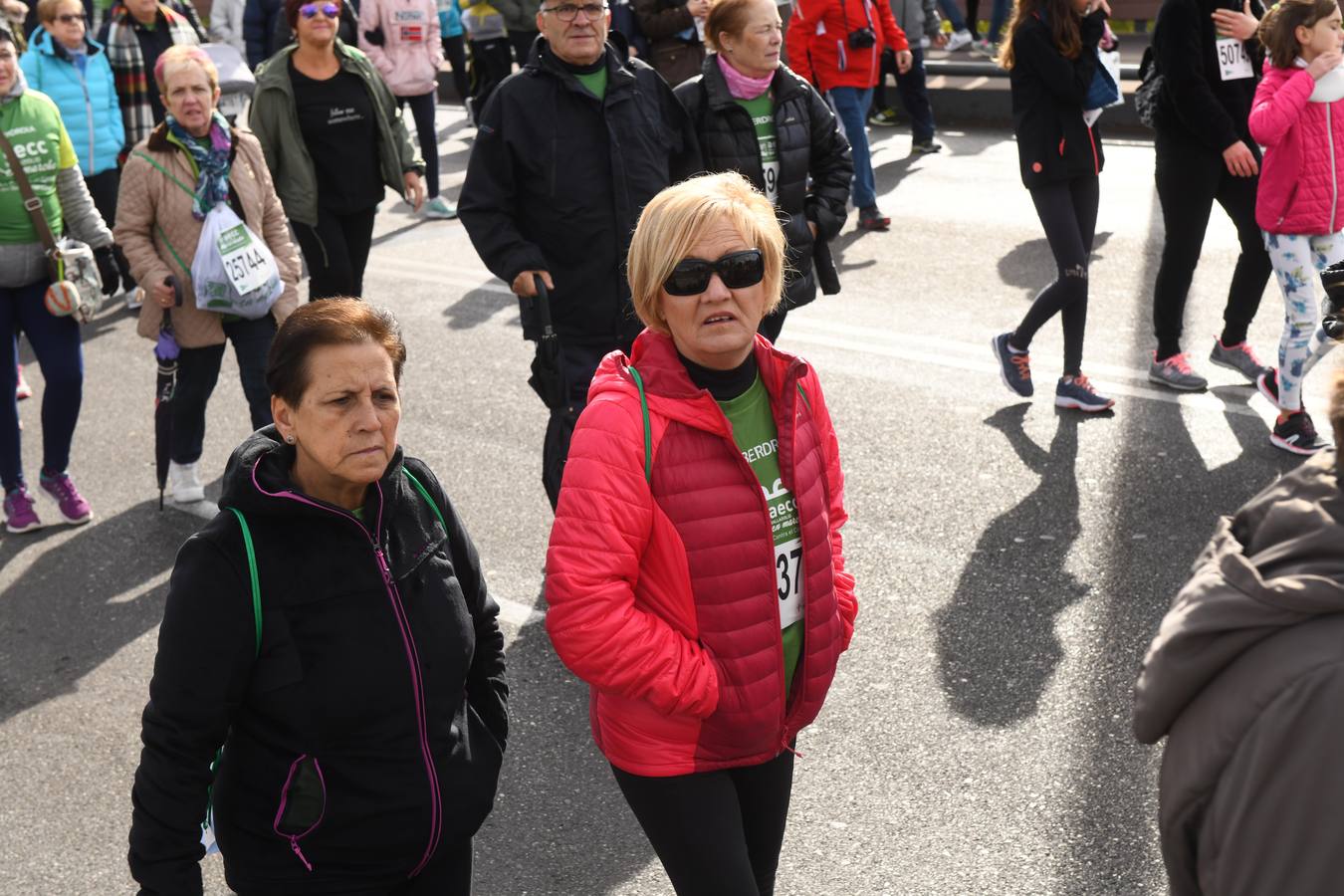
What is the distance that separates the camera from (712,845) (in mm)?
2934

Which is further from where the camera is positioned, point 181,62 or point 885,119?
point 885,119

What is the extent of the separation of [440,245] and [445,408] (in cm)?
382

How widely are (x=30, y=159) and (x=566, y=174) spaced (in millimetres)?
2374

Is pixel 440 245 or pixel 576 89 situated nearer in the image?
pixel 576 89

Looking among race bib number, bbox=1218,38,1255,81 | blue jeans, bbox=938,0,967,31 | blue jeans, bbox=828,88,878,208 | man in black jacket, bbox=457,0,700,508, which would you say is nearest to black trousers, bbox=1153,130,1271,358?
race bib number, bbox=1218,38,1255,81

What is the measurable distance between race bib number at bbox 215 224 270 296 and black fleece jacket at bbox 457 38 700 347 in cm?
106

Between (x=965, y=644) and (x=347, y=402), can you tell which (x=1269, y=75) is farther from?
(x=347, y=402)

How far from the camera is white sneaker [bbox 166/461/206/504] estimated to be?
22.7 feet

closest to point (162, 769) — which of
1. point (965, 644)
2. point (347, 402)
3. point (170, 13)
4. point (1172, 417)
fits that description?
point (347, 402)

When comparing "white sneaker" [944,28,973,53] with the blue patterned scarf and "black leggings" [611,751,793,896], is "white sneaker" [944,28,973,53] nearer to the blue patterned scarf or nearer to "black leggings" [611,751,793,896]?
the blue patterned scarf

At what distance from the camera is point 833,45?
11.0m

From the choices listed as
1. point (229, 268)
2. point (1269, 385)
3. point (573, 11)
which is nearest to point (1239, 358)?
point (1269, 385)

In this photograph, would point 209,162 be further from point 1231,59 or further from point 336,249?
point 1231,59

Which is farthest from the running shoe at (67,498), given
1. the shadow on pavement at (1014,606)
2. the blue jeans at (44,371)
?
the shadow on pavement at (1014,606)
